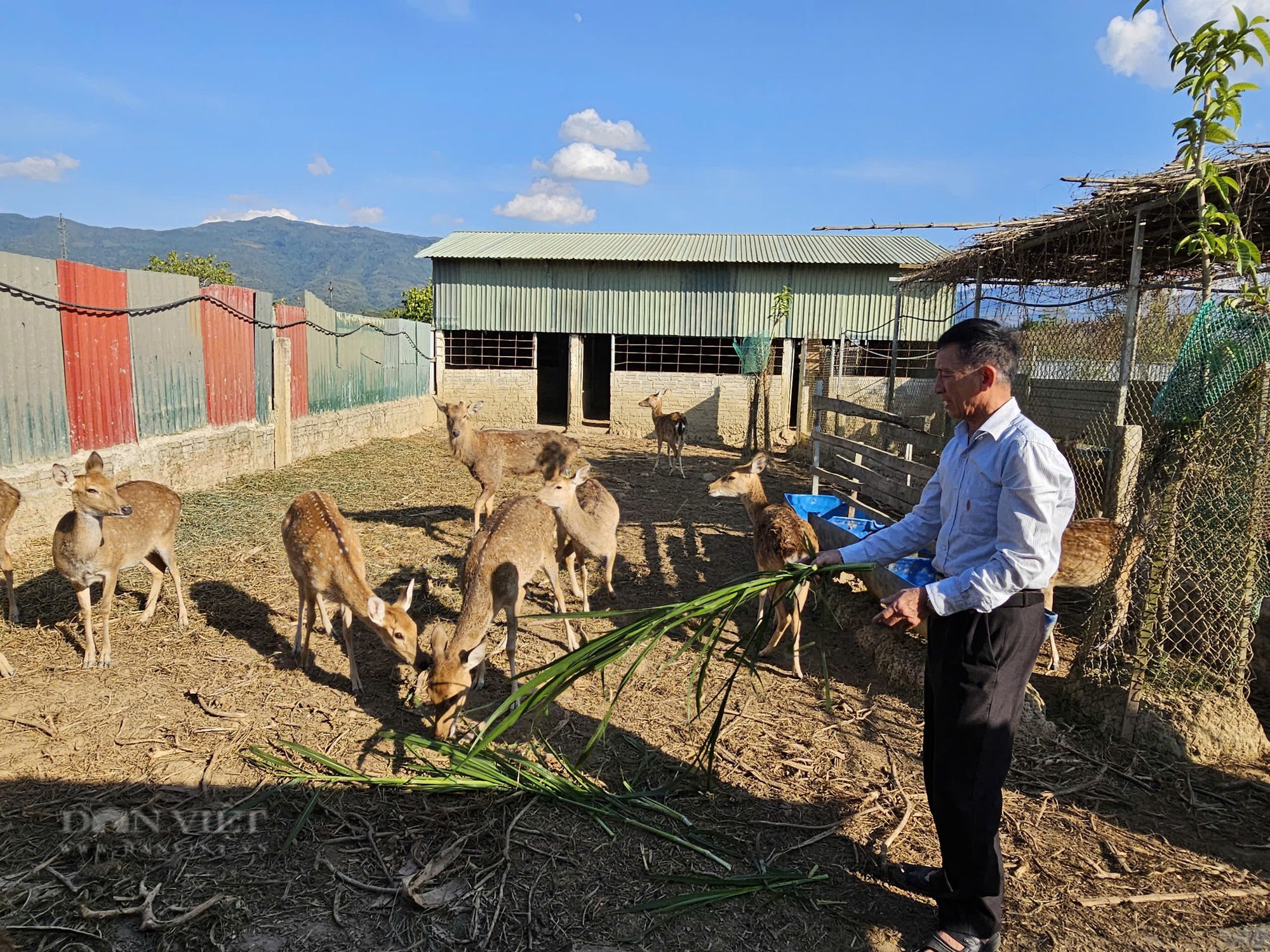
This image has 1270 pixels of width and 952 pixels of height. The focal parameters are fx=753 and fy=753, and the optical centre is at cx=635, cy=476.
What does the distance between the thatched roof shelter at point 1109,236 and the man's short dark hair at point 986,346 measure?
4188 millimetres

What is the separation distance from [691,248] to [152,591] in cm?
Result: 1911

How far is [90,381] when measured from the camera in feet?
27.9

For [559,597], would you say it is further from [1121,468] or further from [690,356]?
[690,356]

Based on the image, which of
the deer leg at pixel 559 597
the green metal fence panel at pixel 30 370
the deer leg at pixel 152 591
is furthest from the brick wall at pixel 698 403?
the deer leg at pixel 152 591

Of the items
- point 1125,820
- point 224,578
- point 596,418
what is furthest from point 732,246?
point 1125,820

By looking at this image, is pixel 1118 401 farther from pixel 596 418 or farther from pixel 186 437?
pixel 596 418

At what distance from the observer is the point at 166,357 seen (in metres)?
9.95

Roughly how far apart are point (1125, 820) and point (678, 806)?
7.39ft

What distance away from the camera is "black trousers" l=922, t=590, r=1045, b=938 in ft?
8.96

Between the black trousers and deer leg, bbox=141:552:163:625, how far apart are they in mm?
5904

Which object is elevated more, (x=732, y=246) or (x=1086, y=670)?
(x=732, y=246)

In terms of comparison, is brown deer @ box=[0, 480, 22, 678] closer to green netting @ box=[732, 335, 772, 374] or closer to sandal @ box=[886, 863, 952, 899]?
sandal @ box=[886, 863, 952, 899]

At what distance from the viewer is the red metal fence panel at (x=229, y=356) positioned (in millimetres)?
10945

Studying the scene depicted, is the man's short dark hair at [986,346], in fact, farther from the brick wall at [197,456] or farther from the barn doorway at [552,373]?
the barn doorway at [552,373]
